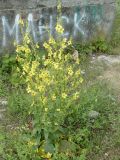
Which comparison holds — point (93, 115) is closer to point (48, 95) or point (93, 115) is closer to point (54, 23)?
point (48, 95)

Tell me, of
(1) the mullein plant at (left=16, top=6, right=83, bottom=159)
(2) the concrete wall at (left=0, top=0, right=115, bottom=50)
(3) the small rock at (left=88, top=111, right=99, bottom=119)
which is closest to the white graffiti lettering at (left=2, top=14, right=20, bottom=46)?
(2) the concrete wall at (left=0, top=0, right=115, bottom=50)

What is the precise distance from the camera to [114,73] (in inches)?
229

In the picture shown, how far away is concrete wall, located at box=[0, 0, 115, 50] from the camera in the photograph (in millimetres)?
5570

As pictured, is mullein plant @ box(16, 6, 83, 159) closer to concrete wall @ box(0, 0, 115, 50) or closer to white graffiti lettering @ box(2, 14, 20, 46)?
concrete wall @ box(0, 0, 115, 50)

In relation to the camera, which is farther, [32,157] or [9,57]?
[9,57]

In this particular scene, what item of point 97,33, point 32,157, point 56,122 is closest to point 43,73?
point 56,122

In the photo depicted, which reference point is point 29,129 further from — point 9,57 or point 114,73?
point 114,73

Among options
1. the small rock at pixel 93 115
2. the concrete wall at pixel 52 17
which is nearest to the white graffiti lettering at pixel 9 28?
the concrete wall at pixel 52 17

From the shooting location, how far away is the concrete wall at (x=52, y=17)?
18.3 feet

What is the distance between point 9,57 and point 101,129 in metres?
1.77

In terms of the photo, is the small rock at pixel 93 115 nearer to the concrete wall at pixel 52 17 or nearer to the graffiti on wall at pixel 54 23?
the concrete wall at pixel 52 17

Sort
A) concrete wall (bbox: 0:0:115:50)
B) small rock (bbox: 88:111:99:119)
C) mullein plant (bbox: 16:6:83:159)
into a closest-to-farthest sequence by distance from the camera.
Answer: mullein plant (bbox: 16:6:83:159) < small rock (bbox: 88:111:99:119) < concrete wall (bbox: 0:0:115:50)

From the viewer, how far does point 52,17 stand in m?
5.85

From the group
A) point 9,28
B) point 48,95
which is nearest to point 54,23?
point 9,28
